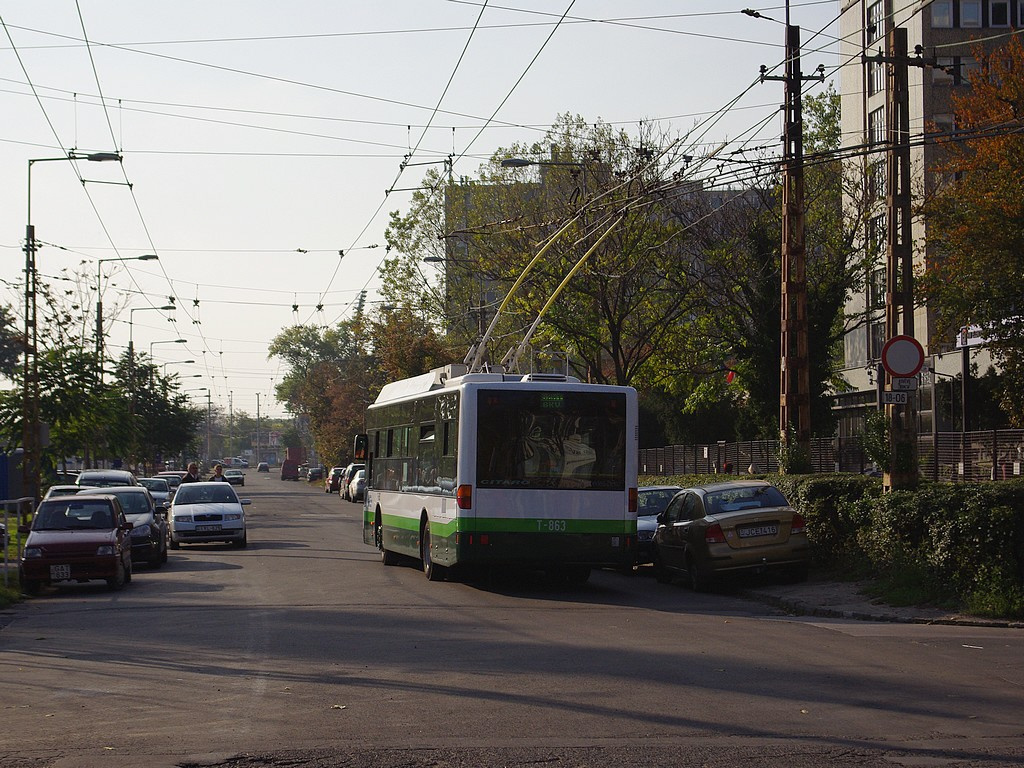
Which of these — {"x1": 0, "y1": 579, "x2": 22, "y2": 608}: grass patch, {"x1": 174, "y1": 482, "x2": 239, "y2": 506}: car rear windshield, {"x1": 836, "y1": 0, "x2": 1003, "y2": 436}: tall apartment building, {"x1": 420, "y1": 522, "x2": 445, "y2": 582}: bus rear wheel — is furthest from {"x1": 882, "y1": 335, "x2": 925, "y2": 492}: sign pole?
{"x1": 836, "y1": 0, "x2": 1003, "y2": 436}: tall apartment building

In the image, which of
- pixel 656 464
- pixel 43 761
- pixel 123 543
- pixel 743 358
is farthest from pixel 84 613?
pixel 656 464

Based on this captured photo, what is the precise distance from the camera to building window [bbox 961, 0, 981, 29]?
52.3 m

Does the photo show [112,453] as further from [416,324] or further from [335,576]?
[335,576]

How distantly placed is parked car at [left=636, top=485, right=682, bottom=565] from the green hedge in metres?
3.51

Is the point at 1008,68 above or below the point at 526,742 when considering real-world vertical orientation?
above

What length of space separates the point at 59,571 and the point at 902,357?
12.7 meters

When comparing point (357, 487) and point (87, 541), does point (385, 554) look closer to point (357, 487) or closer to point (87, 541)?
point (87, 541)

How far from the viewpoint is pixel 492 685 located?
10.4 meters

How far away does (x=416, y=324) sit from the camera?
62.9 metres

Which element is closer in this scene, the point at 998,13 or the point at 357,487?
the point at 998,13

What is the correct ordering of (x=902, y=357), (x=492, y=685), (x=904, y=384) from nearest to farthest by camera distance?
(x=492, y=685), (x=902, y=357), (x=904, y=384)

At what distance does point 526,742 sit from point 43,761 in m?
2.85

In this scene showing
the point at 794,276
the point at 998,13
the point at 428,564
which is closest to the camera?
the point at 428,564

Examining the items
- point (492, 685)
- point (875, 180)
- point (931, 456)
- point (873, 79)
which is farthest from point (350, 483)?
point (492, 685)
